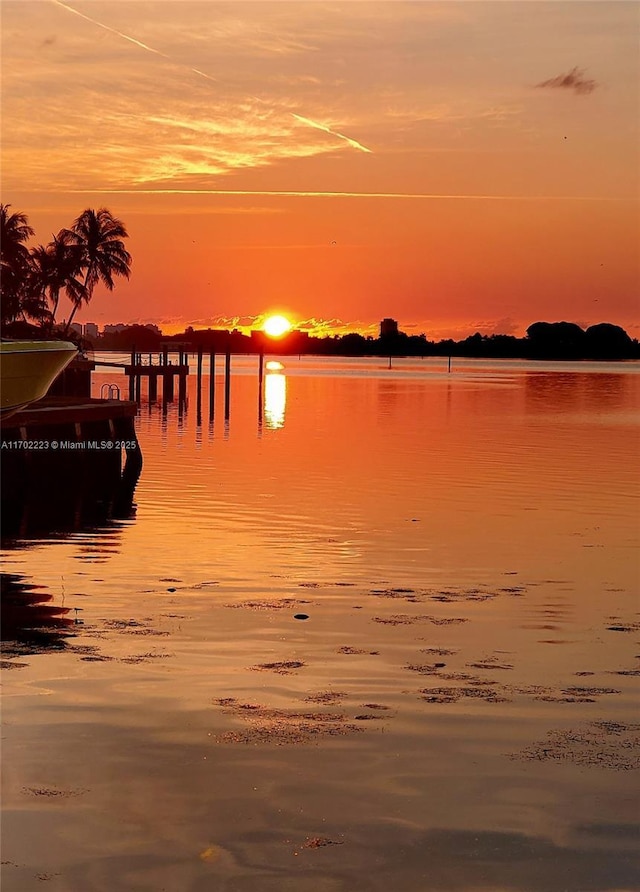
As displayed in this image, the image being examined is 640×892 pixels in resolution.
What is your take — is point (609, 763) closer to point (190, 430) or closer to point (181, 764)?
point (181, 764)

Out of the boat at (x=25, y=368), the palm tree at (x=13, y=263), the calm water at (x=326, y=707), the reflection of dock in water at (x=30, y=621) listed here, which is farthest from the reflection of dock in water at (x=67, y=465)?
the palm tree at (x=13, y=263)

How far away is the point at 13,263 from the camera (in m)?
76.8

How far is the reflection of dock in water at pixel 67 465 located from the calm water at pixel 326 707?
2.51 metres

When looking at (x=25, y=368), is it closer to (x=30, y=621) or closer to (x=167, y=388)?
(x=30, y=621)

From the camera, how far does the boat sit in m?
17.0

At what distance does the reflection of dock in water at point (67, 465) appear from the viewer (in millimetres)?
27156

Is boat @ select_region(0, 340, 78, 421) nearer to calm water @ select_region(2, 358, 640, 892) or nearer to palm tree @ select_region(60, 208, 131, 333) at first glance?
calm water @ select_region(2, 358, 640, 892)

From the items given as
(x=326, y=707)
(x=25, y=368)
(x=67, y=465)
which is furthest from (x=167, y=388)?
(x=326, y=707)

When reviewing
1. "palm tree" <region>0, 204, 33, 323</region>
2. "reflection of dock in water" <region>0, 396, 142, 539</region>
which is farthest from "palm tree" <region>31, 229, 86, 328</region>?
"reflection of dock in water" <region>0, 396, 142, 539</region>

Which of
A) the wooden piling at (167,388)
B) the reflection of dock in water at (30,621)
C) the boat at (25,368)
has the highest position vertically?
the boat at (25,368)

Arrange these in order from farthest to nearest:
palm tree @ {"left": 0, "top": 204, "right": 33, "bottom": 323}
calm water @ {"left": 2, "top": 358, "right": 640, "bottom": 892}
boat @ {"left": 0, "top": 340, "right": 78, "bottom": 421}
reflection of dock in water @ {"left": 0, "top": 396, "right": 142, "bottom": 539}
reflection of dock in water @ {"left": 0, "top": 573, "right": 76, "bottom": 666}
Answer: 1. palm tree @ {"left": 0, "top": 204, "right": 33, "bottom": 323}
2. reflection of dock in water @ {"left": 0, "top": 396, "right": 142, "bottom": 539}
3. boat @ {"left": 0, "top": 340, "right": 78, "bottom": 421}
4. reflection of dock in water @ {"left": 0, "top": 573, "right": 76, "bottom": 666}
5. calm water @ {"left": 2, "top": 358, "right": 640, "bottom": 892}

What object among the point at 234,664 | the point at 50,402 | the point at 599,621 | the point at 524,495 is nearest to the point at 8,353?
the point at 234,664

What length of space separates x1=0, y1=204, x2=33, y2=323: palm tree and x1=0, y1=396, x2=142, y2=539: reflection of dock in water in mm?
39569

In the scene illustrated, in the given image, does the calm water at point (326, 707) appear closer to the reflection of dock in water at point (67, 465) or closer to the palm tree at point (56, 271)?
the reflection of dock in water at point (67, 465)
